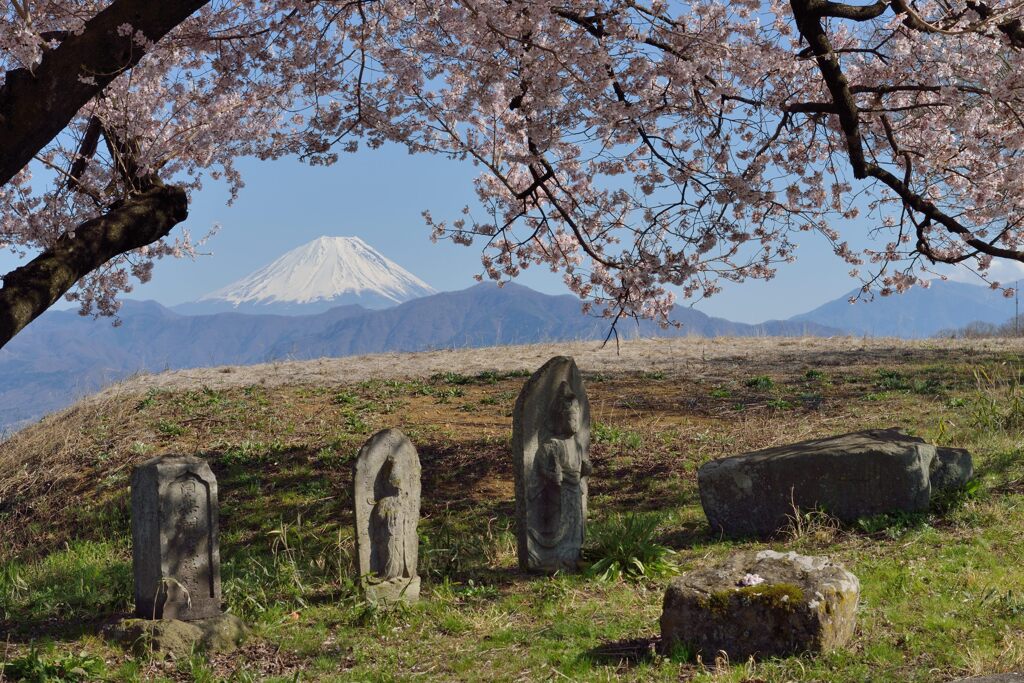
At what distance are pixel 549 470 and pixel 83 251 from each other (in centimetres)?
503

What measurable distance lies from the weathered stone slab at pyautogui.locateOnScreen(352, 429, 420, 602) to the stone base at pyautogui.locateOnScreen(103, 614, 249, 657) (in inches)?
46.3

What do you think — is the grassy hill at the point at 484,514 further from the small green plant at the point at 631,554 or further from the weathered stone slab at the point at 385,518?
the weathered stone slab at the point at 385,518

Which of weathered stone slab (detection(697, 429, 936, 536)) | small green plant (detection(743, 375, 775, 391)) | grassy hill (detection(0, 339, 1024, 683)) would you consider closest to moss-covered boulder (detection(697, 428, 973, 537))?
weathered stone slab (detection(697, 429, 936, 536))

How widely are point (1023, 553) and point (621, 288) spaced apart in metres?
6.46

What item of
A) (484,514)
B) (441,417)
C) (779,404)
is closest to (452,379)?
(441,417)

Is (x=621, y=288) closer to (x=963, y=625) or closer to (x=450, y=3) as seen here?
(x=450, y=3)

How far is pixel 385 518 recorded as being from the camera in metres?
8.20

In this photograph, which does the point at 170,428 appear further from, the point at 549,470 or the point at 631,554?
the point at 631,554

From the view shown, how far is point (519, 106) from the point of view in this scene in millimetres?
11820

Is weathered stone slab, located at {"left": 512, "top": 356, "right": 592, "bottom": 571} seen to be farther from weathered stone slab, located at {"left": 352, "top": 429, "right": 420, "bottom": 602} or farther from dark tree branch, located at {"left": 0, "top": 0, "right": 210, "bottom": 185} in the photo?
dark tree branch, located at {"left": 0, "top": 0, "right": 210, "bottom": 185}

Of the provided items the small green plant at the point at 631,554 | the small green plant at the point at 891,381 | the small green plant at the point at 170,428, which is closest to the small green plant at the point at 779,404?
the small green plant at the point at 891,381

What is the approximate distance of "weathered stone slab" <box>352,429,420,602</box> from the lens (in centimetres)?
806

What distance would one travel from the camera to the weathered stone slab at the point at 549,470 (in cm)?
865

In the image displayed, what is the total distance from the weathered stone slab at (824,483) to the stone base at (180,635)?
4.78 m
